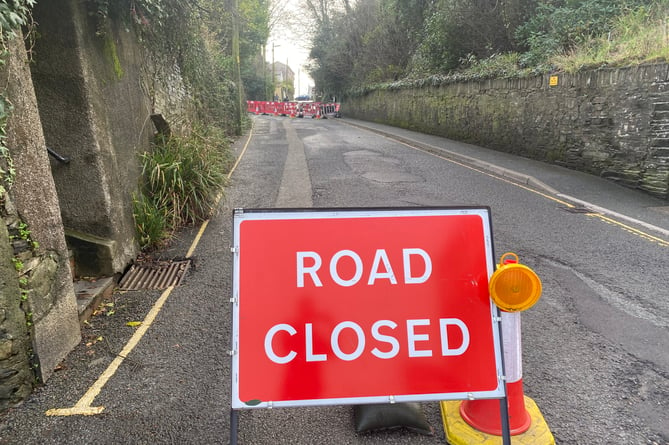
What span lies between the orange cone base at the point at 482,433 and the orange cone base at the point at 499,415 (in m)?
0.02

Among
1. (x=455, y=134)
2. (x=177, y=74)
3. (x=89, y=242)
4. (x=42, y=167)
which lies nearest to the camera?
(x=42, y=167)

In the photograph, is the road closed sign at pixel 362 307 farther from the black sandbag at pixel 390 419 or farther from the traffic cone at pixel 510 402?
the black sandbag at pixel 390 419

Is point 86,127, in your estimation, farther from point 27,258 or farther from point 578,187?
point 578,187

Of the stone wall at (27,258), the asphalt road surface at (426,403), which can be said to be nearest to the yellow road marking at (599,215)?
the asphalt road surface at (426,403)

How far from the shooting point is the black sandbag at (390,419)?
2463 millimetres

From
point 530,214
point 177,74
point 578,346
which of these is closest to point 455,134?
point 530,214

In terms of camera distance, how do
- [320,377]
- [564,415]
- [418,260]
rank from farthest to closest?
[564,415] → [418,260] → [320,377]

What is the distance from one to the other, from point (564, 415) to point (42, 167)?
371 cm

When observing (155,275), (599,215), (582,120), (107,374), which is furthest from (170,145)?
(582,120)

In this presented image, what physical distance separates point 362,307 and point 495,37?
51.1ft

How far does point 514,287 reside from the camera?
205cm

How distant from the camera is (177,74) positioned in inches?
315

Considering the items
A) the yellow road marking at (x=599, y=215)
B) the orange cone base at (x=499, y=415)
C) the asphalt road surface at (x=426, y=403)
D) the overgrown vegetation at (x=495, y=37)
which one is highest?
the overgrown vegetation at (x=495, y=37)

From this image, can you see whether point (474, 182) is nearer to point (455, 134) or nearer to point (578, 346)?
point (578, 346)
